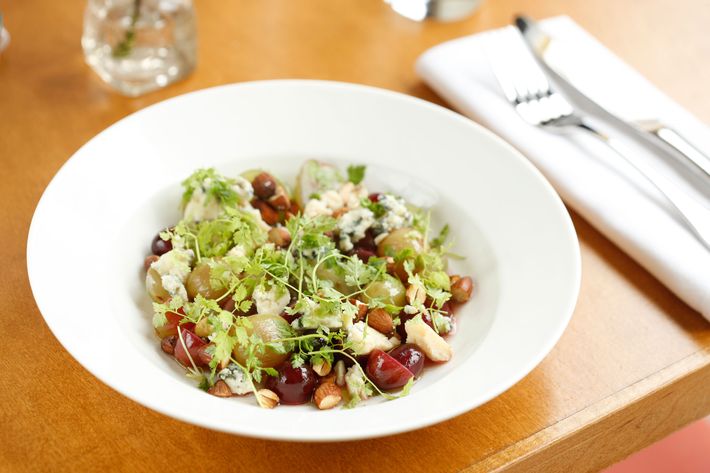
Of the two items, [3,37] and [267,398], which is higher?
[267,398]

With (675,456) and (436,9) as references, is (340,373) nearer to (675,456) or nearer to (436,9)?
(675,456)

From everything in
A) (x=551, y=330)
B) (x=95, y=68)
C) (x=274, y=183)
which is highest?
(x=551, y=330)

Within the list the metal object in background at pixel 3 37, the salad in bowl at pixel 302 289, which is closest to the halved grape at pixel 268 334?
the salad in bowl at pixel 302 289

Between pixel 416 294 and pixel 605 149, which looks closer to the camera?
pixel 416 294

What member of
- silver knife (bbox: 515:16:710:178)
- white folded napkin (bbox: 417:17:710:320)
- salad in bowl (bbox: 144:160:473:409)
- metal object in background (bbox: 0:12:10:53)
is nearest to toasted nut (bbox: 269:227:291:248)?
salad in bowl (bbox: 144:160:473:409)

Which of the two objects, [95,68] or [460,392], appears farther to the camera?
[95,68]

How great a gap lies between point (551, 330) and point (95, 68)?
3.63 feet

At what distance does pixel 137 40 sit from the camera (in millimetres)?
1641

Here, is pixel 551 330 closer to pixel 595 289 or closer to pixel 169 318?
pixel 595 289

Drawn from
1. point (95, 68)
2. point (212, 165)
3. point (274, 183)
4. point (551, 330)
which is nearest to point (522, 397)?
point (551, 330)

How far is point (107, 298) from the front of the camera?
1.12 meters

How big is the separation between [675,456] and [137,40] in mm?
1272

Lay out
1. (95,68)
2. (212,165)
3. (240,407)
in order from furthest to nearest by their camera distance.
Result: (95,68) → (212,165) → (240,407)

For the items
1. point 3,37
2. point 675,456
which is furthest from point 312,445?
point 3,37
